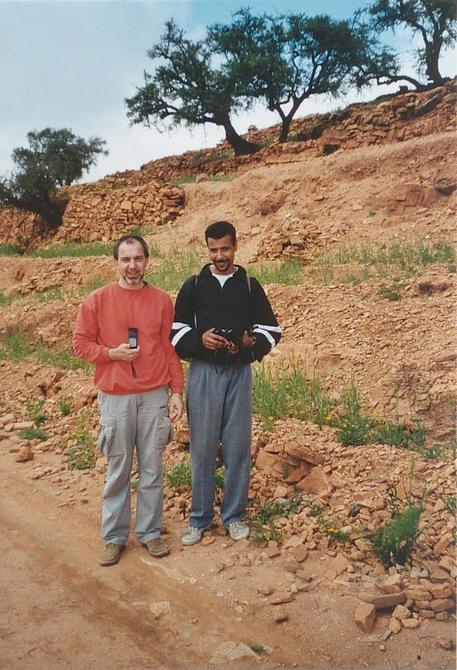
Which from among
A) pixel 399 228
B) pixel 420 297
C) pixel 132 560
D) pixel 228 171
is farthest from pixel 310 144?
pixel 132 560

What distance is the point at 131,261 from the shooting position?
331 cm

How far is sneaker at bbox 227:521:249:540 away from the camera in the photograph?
3537mm

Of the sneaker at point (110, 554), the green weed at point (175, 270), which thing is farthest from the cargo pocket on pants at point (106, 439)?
the green weed at point (175, 270)

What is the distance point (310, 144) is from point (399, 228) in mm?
8051

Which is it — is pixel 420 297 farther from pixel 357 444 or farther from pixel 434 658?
pixel 434 658

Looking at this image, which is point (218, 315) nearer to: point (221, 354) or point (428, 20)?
point (221, 354)

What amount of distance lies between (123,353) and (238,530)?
1312 mm

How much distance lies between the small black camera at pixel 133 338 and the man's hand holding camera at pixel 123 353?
28 millimetres

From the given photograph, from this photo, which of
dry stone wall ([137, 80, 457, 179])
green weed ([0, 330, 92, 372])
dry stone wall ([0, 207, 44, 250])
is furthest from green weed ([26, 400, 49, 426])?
dry stone wall ([0, 207, 44, 250])

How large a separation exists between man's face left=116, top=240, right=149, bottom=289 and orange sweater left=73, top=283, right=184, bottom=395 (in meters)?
0.08

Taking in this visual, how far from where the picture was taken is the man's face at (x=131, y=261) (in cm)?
331

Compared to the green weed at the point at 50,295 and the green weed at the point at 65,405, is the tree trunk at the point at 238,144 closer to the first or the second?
the green weed at the point at 50,295

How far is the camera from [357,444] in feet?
14.6

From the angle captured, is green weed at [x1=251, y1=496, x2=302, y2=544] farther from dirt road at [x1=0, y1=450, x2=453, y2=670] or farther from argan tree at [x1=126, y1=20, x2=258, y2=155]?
argan tree at [x1=126, y1=20, x2=258, y2=155]
